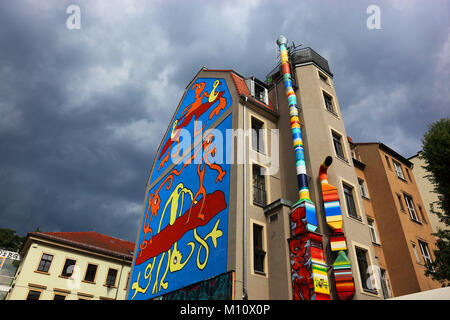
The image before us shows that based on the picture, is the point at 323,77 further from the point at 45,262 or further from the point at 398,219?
the point at 45,262

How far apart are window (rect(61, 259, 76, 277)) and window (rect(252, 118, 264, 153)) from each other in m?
23.8

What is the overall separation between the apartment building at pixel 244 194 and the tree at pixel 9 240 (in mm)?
37996

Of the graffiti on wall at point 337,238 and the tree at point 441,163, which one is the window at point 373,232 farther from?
the graffiti on wall at point 337,238

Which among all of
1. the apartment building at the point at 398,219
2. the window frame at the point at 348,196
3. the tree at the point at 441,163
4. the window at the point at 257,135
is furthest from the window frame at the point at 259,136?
the apartment building at the point at 398,219

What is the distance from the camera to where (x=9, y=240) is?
49844 millimetres

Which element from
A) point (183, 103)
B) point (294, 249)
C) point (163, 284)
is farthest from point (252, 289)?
point (183, 103)

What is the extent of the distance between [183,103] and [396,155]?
18.8 metres

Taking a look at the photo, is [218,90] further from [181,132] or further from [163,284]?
[163,284]

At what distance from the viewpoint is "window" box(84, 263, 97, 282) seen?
30786 millimetres

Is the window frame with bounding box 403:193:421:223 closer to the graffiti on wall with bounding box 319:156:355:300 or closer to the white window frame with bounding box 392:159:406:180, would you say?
the white window frame with bounding box 392:159:406:180

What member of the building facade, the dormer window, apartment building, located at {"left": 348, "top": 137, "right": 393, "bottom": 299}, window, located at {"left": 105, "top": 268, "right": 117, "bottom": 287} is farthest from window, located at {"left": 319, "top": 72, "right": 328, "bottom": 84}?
the building facade

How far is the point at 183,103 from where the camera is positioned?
88.9ft

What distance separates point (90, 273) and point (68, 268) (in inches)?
85.8

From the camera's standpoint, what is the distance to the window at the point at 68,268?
1166 inches
